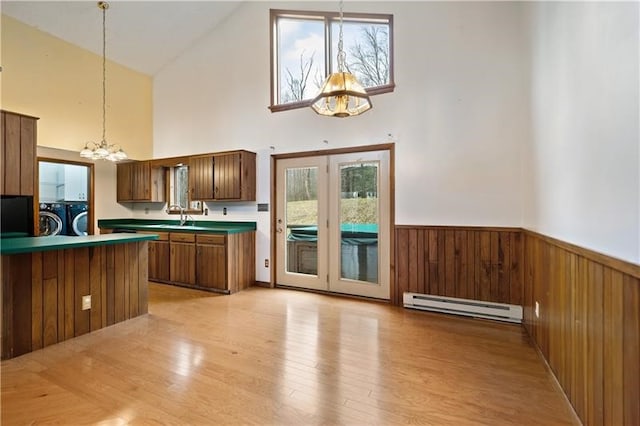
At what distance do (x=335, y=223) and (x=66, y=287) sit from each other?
9.71 ft

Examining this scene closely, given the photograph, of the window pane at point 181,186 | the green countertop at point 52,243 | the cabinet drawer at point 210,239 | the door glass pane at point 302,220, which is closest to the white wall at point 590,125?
the door glass pane at point 302,220

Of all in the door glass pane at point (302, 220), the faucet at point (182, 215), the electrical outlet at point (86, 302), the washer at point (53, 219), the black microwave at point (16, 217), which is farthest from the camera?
the faucet at point (182, 215)

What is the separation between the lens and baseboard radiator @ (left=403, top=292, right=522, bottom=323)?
3.25 m

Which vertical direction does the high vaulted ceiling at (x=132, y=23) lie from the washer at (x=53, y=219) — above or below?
above

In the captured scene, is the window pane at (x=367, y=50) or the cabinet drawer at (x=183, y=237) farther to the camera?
the cabinet drawer at (x=183, y=237)

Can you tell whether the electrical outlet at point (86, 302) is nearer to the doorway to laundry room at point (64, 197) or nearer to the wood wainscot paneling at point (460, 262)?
the doorway to laundry room at point (64, 197)

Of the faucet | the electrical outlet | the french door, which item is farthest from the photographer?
the faucet

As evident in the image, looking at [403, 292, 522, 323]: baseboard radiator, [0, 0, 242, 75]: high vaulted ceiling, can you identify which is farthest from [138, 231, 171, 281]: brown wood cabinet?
[403, 292, 522, 323]: baseboard radiator

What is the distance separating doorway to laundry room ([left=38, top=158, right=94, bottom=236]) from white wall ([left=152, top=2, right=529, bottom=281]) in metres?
3.08

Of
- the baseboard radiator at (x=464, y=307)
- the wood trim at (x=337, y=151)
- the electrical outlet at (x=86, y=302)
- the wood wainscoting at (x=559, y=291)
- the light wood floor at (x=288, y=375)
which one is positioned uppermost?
the wood trim at (x=337, y=151)

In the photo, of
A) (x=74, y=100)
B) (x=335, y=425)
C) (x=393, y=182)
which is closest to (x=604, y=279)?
(x=335, y=425)

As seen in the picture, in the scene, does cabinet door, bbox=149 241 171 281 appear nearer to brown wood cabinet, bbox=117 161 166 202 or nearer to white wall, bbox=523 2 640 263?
brown wood cabinet, bbox=117 161 166 202

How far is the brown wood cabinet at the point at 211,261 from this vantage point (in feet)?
14.3

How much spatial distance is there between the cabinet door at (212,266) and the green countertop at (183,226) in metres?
0.25
